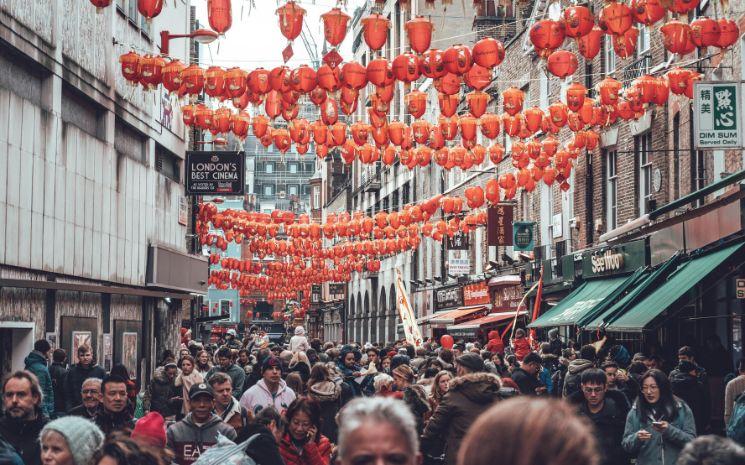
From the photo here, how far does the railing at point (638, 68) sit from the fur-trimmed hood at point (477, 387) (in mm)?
14486

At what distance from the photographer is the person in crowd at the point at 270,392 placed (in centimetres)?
1337

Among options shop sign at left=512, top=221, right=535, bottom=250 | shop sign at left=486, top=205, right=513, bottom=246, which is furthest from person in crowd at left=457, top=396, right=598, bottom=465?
shop sign at left=486, top=205, right=513, bottom=246

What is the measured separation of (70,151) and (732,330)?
12275mm

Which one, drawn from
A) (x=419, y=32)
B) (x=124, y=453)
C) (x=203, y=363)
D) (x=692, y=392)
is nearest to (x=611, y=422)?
(x=692, y=392)

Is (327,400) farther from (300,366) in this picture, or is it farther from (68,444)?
(68,444)

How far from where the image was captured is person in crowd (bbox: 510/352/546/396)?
1518 centimetres

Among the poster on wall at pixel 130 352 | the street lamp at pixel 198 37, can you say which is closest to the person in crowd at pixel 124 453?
the street lamp at pixel 198 37

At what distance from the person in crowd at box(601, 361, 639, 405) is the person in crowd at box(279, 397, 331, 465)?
17.2 ft

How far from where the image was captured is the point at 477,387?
9.75 m

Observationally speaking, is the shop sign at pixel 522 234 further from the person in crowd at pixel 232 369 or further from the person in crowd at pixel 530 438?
the person in crowd at pixel 530 438

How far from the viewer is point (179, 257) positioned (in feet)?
103

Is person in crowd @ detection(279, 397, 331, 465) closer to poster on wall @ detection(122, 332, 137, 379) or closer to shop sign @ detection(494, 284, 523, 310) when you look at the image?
poster on wall @ detection(122, 332, 137, 379)

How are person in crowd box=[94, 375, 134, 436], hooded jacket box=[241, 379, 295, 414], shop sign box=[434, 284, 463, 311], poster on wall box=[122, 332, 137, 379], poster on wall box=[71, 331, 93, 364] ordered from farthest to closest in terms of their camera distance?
shop sign box=[434, 284, 463, 311] → poster on wall box=[122, 332, 137, 379] → poster on wall box=[71, 331, 93, 364] → hooded jacket box=[241, 379, 295, 414] → person in crowd box=[94, 375, 134, 436]

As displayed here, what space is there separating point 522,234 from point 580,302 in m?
6.67
